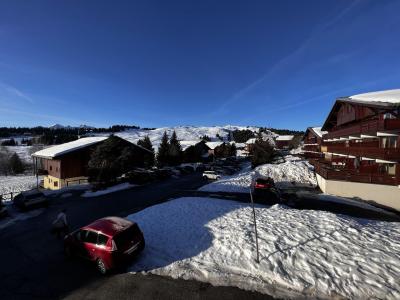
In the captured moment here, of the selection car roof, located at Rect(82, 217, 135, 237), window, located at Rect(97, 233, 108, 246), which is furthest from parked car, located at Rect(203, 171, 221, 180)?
window, located at Rect(97, 233, 108, 246)

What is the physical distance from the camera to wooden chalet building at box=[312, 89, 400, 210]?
67.3 feet

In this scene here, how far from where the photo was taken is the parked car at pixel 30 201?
20.3 meters

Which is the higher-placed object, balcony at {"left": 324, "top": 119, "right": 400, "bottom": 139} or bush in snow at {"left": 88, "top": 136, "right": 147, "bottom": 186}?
balcony at {"left": 324, "top": 119, "right": 400, "bottom": 139}

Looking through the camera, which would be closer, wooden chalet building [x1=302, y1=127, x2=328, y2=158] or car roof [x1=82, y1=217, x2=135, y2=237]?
car roof [x1=82, y1=217, x2=135, y2=237]

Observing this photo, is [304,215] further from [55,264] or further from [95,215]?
[95,215]

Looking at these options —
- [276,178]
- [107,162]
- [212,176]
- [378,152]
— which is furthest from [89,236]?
[276,178]

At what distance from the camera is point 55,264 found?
10.2 meters

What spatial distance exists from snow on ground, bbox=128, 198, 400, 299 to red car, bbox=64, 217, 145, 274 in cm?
90

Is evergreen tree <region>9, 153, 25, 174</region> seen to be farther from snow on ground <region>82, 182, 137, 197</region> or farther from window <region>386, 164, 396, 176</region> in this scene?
window <region>386, 164, 396, 176</region>

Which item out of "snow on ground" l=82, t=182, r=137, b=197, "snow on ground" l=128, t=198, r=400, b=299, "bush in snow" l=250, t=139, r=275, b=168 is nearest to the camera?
"snow on ground" l=128, t=198, r=400, b=299

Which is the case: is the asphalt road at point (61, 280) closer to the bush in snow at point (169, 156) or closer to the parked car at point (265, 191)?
the parked car at point (265, 191)

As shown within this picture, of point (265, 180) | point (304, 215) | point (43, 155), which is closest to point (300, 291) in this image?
point (304, 215)

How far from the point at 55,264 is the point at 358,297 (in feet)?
37.0

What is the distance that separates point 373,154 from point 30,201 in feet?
99.3
